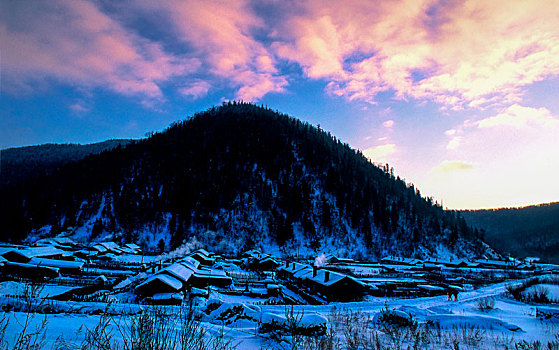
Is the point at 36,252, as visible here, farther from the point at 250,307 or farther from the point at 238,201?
the point at 238,201

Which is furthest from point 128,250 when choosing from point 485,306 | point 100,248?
point 485,306

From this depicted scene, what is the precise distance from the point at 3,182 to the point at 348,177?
18013 cm

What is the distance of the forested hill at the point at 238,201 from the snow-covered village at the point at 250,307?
20.8 meters

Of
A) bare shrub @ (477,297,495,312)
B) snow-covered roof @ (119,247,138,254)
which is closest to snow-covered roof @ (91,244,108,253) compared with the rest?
snow-covered roof @ (119,247,138,254)

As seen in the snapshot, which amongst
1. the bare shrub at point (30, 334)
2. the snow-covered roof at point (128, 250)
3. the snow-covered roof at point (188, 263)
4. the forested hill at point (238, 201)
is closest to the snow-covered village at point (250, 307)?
the bare shrub at point (30, 334)

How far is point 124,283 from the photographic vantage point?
37.1 metres

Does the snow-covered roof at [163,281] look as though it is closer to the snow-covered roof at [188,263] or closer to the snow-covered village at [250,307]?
the snow-covered village at [250,307]

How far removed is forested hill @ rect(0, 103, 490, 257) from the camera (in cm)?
10538

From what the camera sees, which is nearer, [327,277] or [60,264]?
[327,277]

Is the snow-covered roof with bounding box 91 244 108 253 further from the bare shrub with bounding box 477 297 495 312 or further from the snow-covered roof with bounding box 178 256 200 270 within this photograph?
the bare shrub with bounding box 477 297 495 312

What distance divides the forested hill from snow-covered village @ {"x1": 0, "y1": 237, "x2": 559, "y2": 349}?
68.4ft

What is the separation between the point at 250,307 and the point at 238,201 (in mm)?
102788

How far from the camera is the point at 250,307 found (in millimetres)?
16938

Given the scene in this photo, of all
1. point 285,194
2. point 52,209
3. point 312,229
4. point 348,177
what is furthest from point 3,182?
point 348,177
